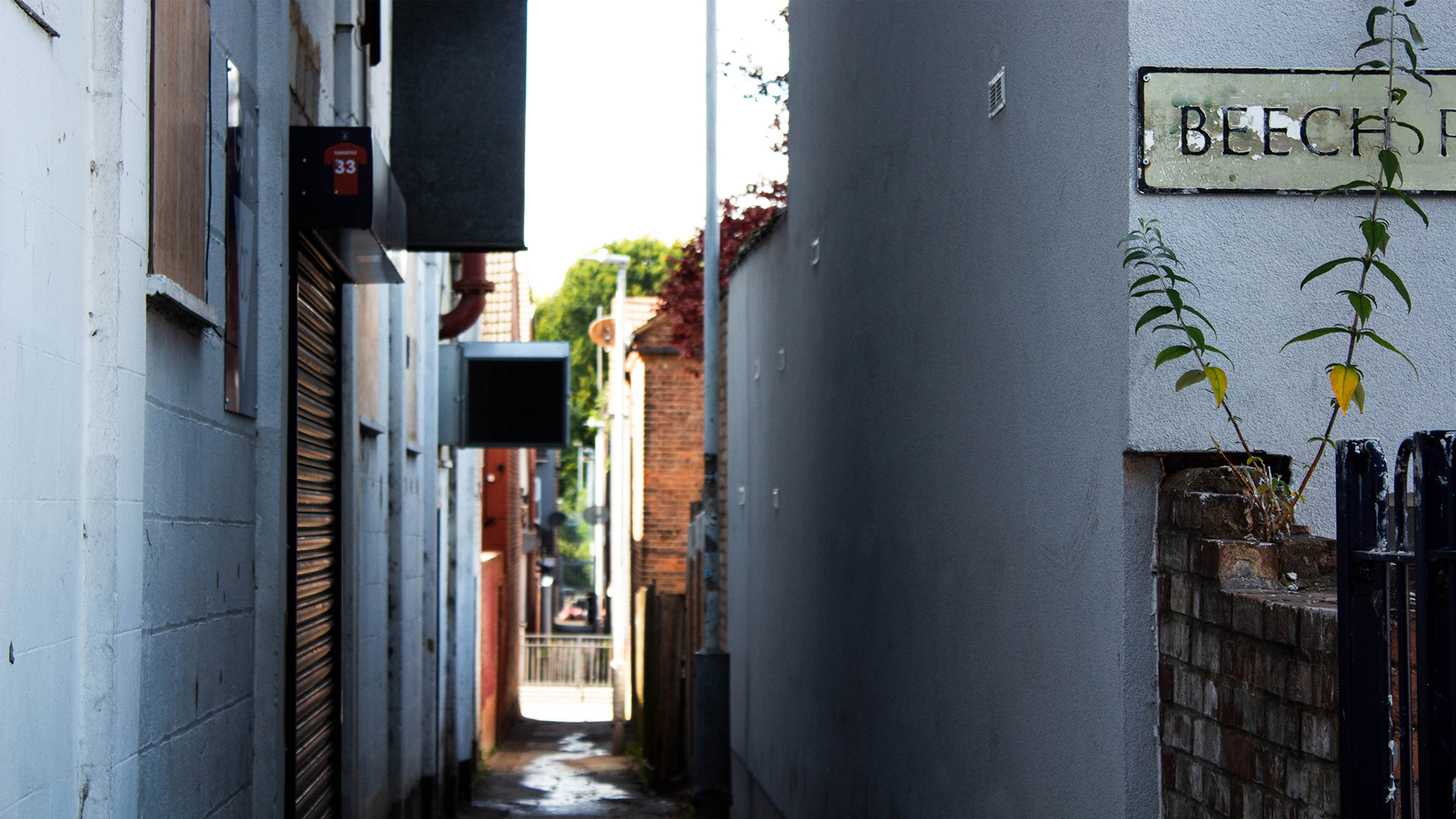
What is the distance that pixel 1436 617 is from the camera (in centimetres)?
256

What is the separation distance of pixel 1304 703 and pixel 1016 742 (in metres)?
1.68

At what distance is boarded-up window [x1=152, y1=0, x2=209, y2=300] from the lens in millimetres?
4012

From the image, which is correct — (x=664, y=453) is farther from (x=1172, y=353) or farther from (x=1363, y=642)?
(x=1363, y=642)

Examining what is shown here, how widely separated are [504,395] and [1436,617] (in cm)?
1203

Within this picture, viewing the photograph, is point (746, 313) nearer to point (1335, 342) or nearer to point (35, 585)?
point (1335, 342)

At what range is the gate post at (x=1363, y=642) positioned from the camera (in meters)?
2.80

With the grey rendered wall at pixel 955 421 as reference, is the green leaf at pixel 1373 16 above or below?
above

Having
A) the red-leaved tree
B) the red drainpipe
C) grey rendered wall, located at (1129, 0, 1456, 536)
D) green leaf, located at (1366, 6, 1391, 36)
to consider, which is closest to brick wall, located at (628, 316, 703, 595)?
the red-leaved tree

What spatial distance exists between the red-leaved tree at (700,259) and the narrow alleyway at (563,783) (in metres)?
4.49

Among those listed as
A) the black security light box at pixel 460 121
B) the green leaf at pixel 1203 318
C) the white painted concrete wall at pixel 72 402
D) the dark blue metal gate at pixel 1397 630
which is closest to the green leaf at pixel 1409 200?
the green leaf at pixel 1203 318

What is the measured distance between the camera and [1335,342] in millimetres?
4051

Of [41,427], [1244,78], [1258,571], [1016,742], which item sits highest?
[1244,78]

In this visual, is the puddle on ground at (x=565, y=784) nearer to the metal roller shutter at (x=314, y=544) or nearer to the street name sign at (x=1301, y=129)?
the metal roller shutter at (x=314, y=544)

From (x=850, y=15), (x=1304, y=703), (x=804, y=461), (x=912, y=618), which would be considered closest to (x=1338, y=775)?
(x=1304, y=703)
